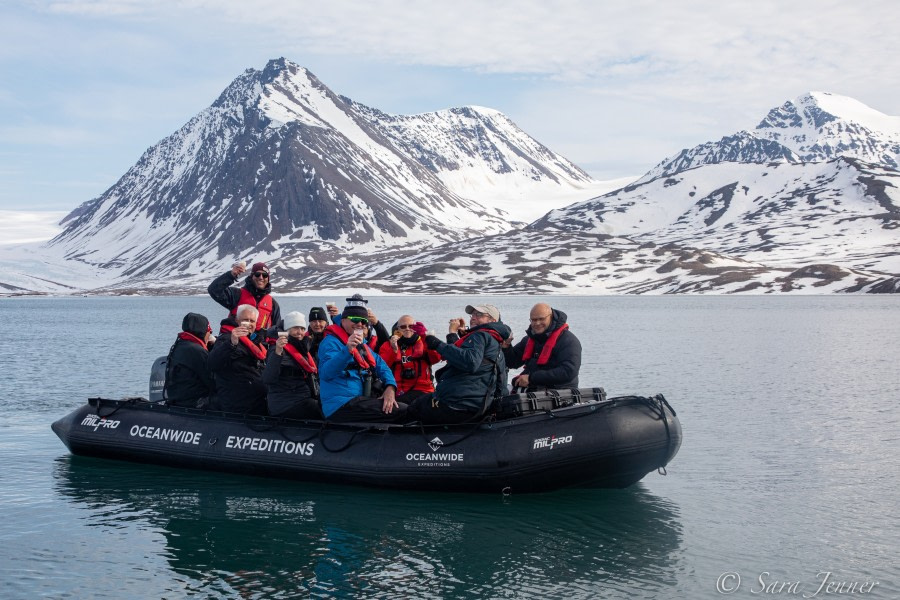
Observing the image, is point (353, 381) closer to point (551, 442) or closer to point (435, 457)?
point (435, 457)

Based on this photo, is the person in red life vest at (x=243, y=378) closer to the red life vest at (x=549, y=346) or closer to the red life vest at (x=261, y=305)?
the red life vest at (x=261, y=305)

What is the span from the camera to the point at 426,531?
46.0 feet

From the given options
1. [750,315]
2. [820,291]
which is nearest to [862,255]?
[820,291]

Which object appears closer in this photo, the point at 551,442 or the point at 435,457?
the point at 551,442

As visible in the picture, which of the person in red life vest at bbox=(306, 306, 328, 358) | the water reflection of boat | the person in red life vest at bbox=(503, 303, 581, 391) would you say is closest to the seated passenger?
the person in red life vest at bbox=(306, 306, 328, 358)

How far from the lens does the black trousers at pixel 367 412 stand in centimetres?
1584

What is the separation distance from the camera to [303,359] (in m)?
15.9

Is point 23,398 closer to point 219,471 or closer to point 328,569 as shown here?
point 219,471

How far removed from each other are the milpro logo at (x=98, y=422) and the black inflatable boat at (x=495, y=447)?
3.06m

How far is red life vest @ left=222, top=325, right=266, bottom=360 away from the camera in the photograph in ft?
53.8

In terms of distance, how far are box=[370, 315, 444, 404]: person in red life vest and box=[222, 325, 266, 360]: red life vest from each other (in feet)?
7.34

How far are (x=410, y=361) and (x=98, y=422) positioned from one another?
22.9 ft

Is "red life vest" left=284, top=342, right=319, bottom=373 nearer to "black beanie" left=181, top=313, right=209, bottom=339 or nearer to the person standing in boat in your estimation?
the person standing in boat

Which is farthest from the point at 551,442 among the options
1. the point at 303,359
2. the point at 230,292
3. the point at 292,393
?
the point at 230,292
